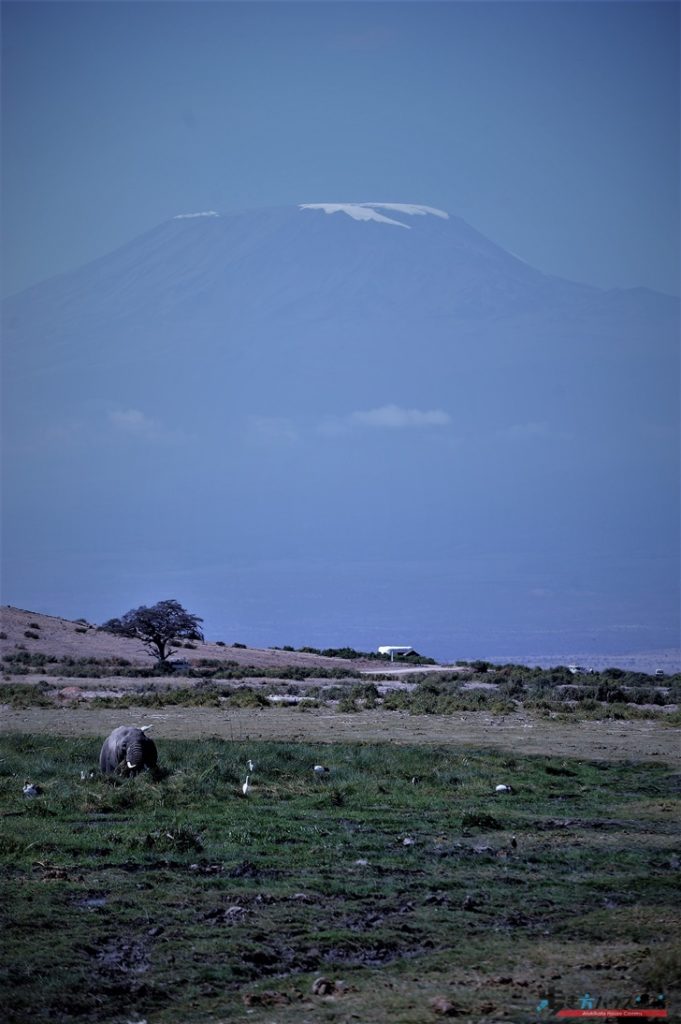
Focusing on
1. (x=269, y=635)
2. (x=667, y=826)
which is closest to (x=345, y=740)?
(x=667, y=826)

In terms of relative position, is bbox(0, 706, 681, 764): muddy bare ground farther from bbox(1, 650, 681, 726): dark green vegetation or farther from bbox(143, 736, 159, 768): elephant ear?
bbox(143, 736, 159, 768): elephant ear

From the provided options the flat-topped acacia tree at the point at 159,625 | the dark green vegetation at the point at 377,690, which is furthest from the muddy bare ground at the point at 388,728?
the flat-topped acacia tree at the point at 159,625

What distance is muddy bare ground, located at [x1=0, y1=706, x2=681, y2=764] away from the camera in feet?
93.4

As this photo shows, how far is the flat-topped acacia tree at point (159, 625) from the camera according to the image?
67988 millimetres

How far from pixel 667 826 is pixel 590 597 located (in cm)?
14646

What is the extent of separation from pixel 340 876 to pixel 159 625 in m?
54.8

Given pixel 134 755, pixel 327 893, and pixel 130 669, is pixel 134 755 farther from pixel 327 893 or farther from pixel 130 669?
pixel 130 669

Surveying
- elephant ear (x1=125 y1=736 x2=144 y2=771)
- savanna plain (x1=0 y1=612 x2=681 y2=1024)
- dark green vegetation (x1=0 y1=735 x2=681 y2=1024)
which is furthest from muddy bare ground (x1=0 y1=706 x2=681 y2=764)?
elephant ear (x1=125 y1=736 x2=144 y2=771)

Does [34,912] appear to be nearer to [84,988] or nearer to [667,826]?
[84,988]

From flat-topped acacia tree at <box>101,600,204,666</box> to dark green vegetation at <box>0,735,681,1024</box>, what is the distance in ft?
148

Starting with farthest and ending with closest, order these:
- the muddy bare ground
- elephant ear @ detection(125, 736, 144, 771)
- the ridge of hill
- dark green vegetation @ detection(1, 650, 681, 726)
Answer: the ridge of hill → dark green vegetation @ detection(1, 650, 681, 726) → the muddy bare ground → elephant ear @ detection(125, 736, 144, 771)

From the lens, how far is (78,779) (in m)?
21.3

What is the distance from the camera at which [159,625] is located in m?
68.4

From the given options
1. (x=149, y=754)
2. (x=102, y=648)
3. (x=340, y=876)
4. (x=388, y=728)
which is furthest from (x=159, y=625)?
(x=340, y=876)
